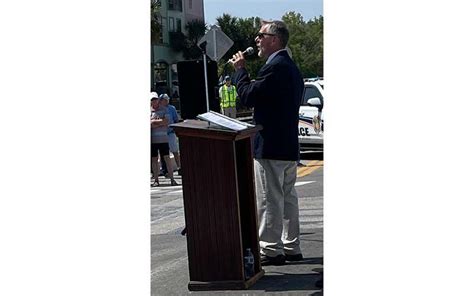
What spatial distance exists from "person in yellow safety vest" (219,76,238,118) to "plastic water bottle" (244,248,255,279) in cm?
129

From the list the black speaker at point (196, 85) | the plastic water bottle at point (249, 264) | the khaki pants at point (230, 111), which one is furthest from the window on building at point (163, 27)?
the plastic water bottle at point (249, 264)

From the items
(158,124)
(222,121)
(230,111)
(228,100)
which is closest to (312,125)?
(158,124)

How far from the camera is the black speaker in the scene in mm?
7133

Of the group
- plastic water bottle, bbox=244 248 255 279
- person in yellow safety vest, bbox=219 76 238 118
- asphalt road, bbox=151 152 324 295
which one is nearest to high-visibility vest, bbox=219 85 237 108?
person in yellow safety vest, bbox=219 76 238 118

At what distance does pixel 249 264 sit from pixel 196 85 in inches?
51.0

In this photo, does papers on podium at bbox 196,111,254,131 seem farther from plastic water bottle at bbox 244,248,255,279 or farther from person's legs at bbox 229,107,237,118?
person's legs at bbox 229,107,237,118

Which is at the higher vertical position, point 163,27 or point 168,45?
point 163,27

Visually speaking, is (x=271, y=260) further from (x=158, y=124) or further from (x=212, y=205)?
(x=158, y=124)

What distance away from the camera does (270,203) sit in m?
7.26
